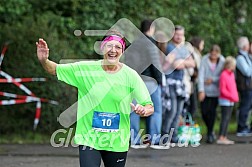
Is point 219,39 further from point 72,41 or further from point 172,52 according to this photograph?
point 172,52

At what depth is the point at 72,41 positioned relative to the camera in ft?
50.6

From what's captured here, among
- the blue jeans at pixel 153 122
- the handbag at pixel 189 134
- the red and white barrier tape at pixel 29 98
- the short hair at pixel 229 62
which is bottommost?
the handbag at pixel 189 134

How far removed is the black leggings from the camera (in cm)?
719

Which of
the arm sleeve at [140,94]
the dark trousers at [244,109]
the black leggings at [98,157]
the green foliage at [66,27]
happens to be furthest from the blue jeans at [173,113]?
the black leggings at [98,157]

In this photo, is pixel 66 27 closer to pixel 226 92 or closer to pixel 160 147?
pixel 226 92

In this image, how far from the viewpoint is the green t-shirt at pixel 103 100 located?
24.1 feet

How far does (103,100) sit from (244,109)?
8451 millimetres

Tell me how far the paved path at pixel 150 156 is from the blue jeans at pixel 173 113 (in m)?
0.42

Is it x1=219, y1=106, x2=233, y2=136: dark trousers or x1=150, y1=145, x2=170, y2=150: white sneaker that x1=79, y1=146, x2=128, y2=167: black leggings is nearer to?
x1=150, y1=145, x2=170, y2=150: white sneaker

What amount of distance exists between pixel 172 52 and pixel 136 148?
1.66 meters

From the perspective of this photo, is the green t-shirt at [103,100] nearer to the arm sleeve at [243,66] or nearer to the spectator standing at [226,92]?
the spectator standing at [226,92]

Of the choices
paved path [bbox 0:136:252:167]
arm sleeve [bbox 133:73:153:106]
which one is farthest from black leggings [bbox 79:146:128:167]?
paved path [bbox 0:136:252:167]

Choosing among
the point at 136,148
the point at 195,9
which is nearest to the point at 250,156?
the point at 136,148

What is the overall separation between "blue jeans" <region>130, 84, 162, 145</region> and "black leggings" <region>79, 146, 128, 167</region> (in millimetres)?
5030
